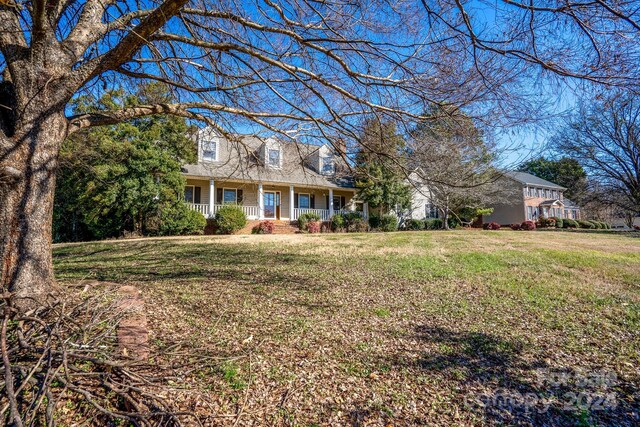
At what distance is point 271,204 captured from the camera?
21047 mm

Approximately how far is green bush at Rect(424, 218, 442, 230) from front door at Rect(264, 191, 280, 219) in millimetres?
11577

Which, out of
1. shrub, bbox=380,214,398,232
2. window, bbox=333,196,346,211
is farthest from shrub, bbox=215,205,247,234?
shrub, bbox=380,214,398,232

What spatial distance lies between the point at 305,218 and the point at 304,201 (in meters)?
3.34

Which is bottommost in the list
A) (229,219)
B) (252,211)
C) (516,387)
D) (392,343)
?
(516,387)

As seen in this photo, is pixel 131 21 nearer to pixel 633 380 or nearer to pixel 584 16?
pixel 584 16

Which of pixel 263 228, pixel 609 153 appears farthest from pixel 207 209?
pixel 609 153

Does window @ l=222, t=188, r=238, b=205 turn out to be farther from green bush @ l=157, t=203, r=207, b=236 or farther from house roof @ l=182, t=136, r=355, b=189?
green bush @ l=157, t=203, r=207, b=236

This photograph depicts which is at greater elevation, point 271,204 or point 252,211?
point 271,204

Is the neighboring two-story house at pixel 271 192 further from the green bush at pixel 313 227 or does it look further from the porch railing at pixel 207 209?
the green bush at pixel 313 227

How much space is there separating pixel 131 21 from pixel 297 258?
5.54 m

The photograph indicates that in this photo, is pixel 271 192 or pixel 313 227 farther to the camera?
pixel 271 192

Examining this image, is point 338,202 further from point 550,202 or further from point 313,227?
point 550,202

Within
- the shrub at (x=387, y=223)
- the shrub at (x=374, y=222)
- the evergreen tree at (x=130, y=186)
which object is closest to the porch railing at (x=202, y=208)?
the evergreen tree at (x=130, y=186)

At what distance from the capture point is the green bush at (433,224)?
24.3 m
